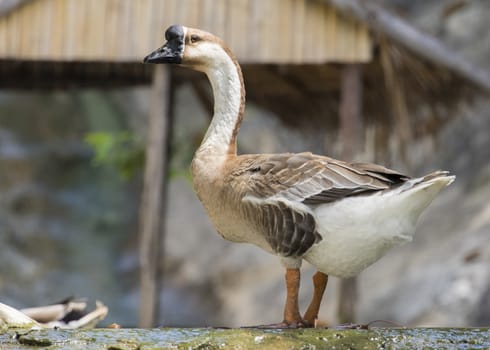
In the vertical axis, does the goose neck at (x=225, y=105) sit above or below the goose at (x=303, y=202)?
above

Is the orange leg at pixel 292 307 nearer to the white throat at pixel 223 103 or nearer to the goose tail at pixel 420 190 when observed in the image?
the goose tail at pixel 420 190

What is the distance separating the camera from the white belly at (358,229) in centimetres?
393

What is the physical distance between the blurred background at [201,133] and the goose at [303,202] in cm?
511

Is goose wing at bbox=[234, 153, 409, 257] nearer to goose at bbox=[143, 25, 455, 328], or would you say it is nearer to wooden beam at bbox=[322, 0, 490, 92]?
goose at bbox=[143, 25, 455, 328]

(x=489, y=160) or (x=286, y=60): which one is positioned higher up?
(x=286, y=60)

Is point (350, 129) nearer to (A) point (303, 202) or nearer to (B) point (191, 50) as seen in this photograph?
(B) point (191, 50)

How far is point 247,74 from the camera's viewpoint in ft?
36.3

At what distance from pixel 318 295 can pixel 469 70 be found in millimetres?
5749

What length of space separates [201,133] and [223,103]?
517 inches

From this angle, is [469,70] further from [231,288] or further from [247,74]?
[231,288]

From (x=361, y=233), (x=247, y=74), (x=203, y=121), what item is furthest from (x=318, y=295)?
(x=203, y=121)

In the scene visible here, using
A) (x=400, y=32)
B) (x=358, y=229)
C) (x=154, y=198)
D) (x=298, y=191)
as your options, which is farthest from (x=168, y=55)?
(x=154, y=198)

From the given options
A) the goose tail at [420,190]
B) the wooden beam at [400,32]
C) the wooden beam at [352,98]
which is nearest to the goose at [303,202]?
the goose tail at [420,190]

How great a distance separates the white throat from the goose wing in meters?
0.36
